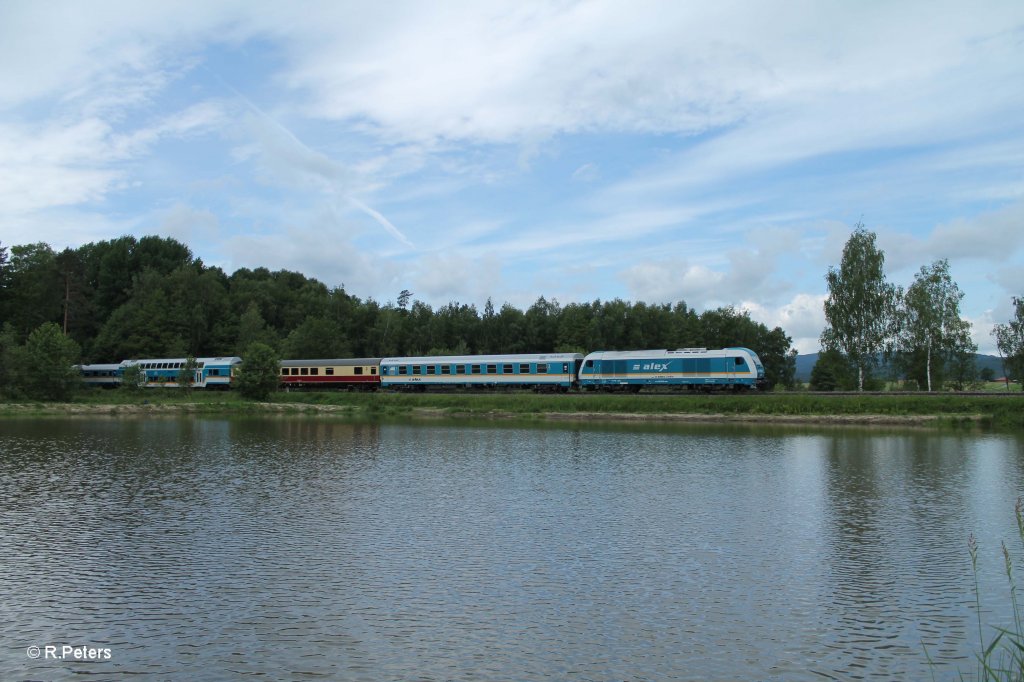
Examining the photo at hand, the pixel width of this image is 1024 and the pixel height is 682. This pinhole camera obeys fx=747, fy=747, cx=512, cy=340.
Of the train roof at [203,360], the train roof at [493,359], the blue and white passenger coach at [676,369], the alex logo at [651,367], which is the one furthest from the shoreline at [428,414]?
the train roof at [203,360]

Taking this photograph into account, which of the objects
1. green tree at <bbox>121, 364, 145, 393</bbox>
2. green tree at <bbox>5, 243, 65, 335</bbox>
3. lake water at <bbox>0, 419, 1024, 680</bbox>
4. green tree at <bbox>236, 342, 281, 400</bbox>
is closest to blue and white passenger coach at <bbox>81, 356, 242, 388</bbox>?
green tree at <bbox>121, 364, 145, 393</bbox>

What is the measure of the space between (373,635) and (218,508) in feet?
38.6

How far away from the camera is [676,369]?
58.5 meters

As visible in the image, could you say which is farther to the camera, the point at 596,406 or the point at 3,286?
the point at 3,286

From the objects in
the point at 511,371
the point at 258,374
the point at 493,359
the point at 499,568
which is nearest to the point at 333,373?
the point at 258,374

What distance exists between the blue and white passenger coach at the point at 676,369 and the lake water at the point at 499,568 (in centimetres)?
2458

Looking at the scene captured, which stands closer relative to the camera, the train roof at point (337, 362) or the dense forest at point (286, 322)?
the train roof at point (337, 362)

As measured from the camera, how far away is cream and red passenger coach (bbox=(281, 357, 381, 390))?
7175 centimetres

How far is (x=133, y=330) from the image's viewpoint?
9300cm

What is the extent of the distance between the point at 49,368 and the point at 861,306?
72420 mm

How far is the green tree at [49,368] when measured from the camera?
67.9 meters

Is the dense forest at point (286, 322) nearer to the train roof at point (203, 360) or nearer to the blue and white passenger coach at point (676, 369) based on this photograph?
the train roof at point (203, 360)

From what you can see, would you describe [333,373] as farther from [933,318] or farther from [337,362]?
[933,318]

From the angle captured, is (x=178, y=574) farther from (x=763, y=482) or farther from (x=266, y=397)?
(x=266, y=397)
